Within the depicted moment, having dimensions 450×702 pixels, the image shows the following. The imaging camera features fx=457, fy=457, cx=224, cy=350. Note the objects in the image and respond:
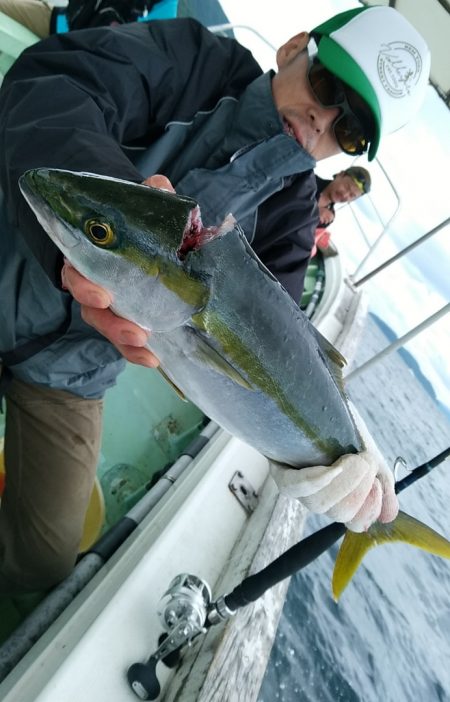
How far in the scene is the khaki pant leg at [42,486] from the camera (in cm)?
207

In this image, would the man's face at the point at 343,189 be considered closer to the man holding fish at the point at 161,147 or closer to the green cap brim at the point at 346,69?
the man holding fish at the point at 161,147

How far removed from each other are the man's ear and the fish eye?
1724 millimetres

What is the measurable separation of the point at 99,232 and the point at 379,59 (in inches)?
66.1

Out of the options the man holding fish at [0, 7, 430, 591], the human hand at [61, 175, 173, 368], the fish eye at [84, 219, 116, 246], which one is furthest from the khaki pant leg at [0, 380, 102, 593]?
the fish eye at [84, 219, 116, 246]

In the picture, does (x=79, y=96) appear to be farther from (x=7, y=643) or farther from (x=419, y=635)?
(x=419, y=635)

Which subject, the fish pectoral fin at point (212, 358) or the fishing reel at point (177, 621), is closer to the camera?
the fish pectoral fin at point (212, 358)

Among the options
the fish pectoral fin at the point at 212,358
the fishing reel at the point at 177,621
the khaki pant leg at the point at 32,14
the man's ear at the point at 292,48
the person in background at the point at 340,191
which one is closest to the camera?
the fish pectoral fin at the point at 212,358

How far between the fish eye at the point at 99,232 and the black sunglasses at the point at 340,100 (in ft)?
5.16

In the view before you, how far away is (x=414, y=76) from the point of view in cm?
211

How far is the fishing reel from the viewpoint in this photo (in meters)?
1.43

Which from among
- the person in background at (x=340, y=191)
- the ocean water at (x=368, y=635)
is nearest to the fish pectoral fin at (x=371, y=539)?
the ocean water at (x=368, y=635)

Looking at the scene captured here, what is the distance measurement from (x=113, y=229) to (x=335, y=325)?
4.50m

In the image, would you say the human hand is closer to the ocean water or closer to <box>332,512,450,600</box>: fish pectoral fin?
<box>332,512,450,600</box>: fish pectoral fin

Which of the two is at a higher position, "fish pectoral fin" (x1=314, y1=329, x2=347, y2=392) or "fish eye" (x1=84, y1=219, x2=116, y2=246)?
"fish eye" (x1=84, y1=219, x2=116, y2=246)
